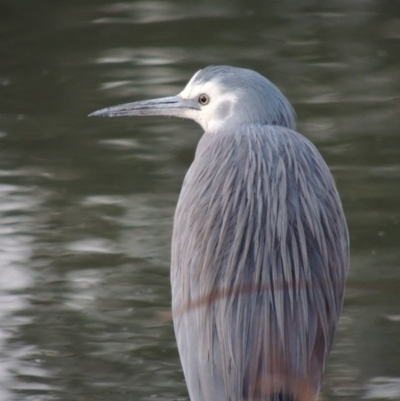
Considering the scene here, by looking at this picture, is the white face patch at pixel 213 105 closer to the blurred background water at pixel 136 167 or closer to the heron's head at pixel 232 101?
the heron's head at pixel 232 101

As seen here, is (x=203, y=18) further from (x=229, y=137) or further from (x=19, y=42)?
(x=229, y=137)

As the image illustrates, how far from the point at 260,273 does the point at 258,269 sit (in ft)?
0.04

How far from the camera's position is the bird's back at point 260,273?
2744 millimetres

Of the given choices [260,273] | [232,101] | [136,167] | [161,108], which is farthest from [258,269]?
[136,167]

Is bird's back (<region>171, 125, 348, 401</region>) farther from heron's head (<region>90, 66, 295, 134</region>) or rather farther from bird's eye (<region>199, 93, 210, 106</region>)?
bird's eye (<region>199, 93, 210, 106</region>)

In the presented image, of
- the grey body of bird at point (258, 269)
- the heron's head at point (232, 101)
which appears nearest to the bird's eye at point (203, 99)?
the heron's head at point (232, 101)

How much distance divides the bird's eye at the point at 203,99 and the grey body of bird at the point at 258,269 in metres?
0.38

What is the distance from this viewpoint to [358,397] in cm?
375

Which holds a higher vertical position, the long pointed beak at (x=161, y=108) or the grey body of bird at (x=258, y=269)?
the long pointed beak at (x=161, y=108)

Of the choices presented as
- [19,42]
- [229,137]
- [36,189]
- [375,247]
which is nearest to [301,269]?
[229,137]

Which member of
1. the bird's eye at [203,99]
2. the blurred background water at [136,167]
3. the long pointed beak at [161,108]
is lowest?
the blurred background water at [136,167]

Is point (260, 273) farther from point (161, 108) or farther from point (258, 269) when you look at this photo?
point (161, 108)

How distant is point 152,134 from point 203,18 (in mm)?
2234

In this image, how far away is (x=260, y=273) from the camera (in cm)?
280
